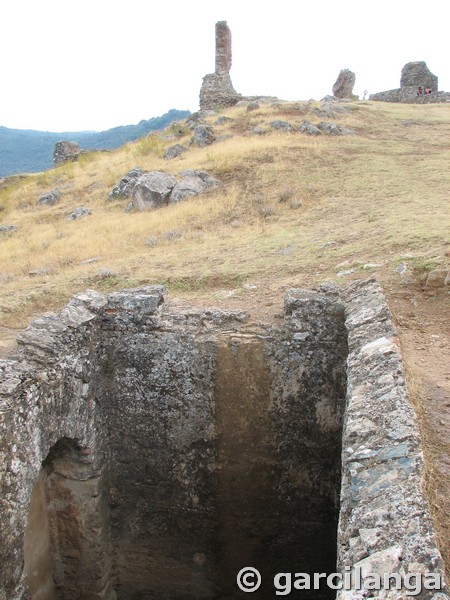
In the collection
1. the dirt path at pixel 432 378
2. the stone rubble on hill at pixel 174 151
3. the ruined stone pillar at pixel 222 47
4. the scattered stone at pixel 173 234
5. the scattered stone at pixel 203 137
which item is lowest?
the dirt path at pixel 432 378

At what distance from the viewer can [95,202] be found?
14.8m

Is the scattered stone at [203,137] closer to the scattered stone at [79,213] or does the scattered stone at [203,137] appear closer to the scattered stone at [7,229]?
the scattered stone at [79,213]

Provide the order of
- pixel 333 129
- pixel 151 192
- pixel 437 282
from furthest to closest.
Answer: pixel 333 129 < pixel 151 192 < pixel 437 282

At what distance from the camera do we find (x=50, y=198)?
53.9ft

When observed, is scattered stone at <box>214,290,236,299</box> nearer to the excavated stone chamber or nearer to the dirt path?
the excavated stone chamber

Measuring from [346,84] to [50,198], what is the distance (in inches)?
772

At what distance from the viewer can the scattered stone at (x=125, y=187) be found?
14383 mm

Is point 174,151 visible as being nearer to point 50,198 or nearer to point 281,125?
point 281,125

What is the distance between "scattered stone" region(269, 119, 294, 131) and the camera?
16898 millimetres

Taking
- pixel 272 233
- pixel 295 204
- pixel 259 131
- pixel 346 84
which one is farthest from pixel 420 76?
pixel 272 233

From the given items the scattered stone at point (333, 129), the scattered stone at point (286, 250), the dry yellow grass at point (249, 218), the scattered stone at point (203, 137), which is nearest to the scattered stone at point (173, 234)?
the dry yellow grass at point (249, 218)

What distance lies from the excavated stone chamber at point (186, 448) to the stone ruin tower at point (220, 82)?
73.3 ft

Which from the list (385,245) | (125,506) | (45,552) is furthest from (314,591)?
(385,245)

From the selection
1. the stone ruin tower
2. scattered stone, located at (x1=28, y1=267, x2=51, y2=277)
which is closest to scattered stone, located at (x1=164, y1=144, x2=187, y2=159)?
scattered stone, located at (x1=28, y1=267, x2=51, y2=277)
